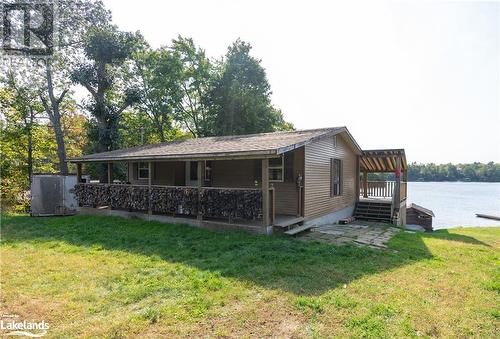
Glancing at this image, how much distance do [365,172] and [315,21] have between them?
9780 millimetres

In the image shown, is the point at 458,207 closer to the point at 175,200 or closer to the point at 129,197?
the point at 175,200

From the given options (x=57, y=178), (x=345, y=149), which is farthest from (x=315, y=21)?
(x=57, y=178)

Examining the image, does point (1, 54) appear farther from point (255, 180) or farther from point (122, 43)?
point (255, 180)

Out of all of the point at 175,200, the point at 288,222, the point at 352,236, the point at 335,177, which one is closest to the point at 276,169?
the point at 288,222

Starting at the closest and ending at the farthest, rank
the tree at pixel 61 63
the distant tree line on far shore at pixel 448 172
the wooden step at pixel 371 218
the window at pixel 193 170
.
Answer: the window at pixel 193 170 → the wooden step at pixel 371 218 → the tree at pixel 61 63 → the distant tree line on far shore at pixel 448 172

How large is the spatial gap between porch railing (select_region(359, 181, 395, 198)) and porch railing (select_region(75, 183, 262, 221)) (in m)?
9.78

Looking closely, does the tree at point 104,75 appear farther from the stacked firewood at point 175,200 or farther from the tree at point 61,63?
the stacked firewood at point 175,200

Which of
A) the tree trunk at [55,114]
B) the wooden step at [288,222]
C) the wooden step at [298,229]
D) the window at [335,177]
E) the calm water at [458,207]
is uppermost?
the tree trunk at [55,114]

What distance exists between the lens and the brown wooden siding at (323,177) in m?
9.74

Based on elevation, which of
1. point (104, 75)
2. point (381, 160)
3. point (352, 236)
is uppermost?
point (104, 75)

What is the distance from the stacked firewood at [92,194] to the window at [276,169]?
22.0ft

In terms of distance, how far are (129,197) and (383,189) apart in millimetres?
12379

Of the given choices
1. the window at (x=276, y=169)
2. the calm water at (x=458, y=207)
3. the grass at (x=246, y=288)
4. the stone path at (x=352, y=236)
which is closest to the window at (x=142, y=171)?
the grass at (x=246, y=288)

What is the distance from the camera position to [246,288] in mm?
4652
